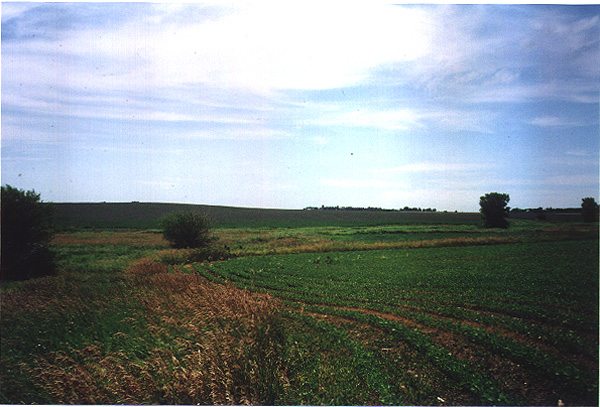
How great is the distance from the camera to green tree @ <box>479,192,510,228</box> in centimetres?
646

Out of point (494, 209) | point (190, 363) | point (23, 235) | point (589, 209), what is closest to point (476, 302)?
point (494, 209)

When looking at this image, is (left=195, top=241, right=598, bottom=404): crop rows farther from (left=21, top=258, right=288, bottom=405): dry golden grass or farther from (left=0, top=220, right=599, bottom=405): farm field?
(left=21, top=258, right=288, bottom=405): dry golden grass

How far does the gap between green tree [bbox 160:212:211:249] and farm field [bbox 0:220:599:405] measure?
0.23 meters

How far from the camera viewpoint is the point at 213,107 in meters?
6.56

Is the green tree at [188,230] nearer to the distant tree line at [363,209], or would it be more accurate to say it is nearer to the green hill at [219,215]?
the green hill at [219,215]

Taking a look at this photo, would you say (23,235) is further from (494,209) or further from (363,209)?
(494,209)

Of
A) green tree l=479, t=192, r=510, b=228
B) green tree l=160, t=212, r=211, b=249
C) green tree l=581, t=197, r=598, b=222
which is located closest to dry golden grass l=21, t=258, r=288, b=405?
green tree l=160, t=212, r=211, b=249

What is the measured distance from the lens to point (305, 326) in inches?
222

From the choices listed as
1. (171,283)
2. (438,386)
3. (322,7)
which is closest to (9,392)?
(171,283)

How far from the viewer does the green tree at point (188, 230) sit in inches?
277

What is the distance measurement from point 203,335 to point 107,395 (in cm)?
157

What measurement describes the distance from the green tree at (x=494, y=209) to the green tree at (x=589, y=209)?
44.2 inches

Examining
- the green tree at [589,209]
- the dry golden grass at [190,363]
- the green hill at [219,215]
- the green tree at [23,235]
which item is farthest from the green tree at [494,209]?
the green tree at [23,235]

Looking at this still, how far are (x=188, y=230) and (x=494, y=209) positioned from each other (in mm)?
5793
